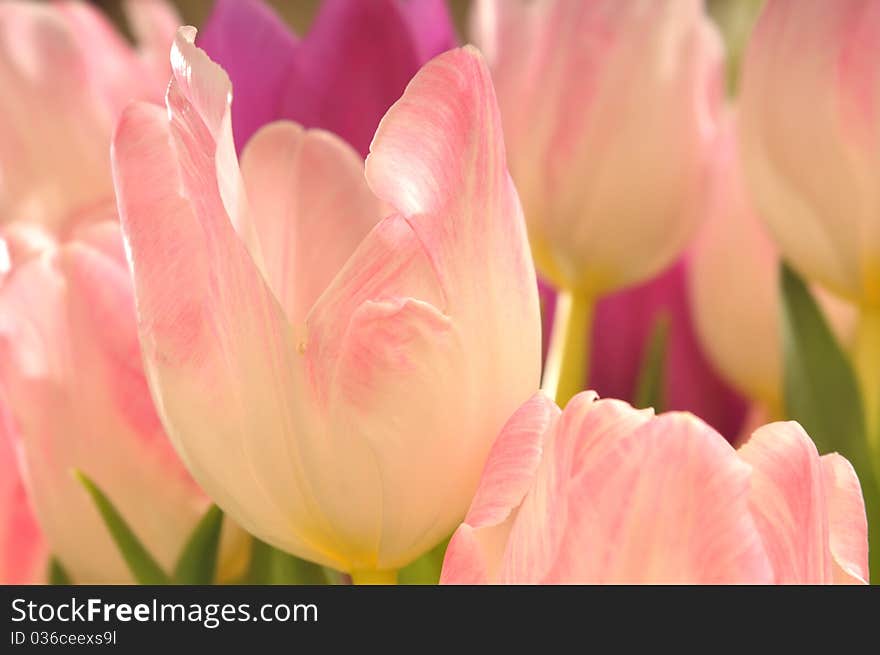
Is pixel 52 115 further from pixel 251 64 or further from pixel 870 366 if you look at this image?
pixel 870 366

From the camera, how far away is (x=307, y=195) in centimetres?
26

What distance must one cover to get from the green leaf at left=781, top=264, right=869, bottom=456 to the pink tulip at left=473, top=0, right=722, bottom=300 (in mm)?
35

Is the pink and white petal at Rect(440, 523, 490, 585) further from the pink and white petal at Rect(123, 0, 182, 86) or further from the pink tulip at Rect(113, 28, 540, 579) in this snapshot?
the pink and white petal at Rect(123, 0, 182, 86)

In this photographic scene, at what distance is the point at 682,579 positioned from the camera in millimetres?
181

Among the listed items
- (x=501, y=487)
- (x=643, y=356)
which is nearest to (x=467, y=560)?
(x=501, y=487)

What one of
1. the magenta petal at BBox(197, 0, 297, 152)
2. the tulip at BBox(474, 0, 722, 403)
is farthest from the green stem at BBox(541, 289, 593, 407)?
the magenta petal at BBox(197, 0, 297, 152)

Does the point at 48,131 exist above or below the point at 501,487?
above

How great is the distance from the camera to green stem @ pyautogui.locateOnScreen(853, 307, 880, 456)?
336 millimetres

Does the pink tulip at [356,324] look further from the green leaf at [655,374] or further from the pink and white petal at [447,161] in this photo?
the green leaf at [655,374]

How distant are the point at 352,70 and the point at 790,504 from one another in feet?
0.51

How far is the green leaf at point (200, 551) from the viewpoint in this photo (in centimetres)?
29

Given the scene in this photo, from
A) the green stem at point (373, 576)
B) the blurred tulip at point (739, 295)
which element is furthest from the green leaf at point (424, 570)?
the blurred tulip at point (739, 295)

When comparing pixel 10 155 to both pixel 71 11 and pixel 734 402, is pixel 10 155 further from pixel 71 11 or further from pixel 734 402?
pixel 734 402


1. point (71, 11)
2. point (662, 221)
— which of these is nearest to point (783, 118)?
point (662, 221)
